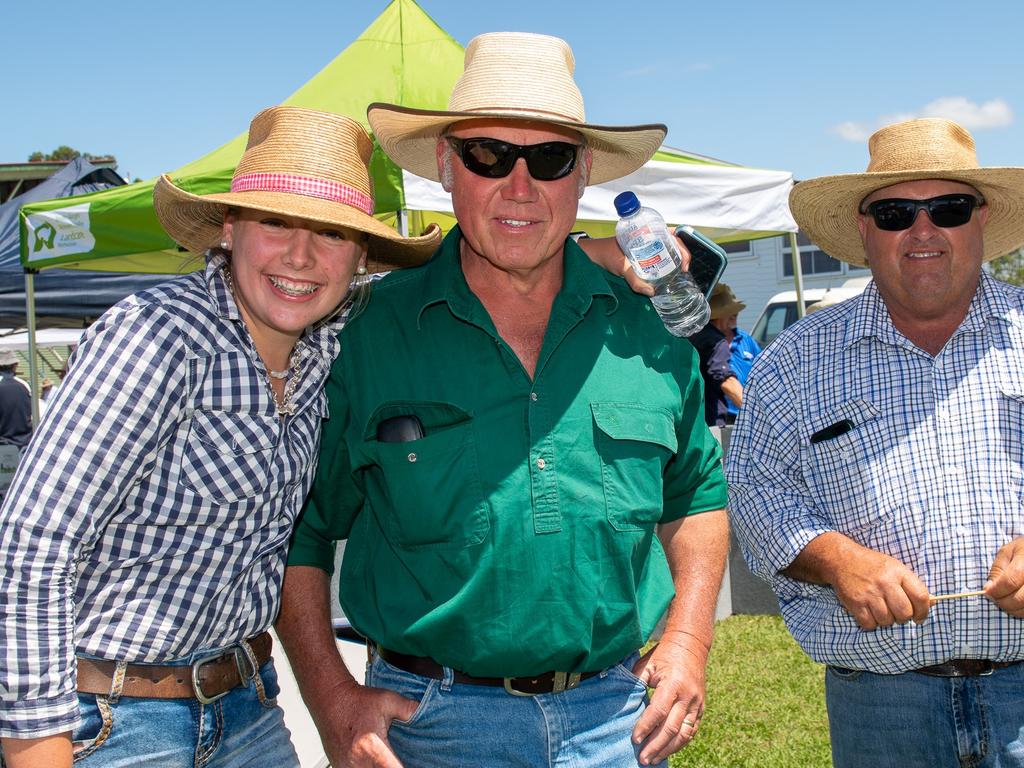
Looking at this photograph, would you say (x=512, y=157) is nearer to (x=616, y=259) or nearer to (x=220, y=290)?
(x=616, y=259)

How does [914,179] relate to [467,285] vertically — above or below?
above

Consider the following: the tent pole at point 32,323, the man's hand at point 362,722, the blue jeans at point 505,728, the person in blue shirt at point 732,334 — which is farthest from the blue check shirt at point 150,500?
the tent pole at point 32,323

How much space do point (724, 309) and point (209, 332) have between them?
6497 millimetres

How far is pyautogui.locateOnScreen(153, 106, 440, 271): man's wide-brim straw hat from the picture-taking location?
2.32 metres

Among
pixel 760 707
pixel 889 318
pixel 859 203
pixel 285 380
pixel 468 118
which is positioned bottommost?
pixel 760 707

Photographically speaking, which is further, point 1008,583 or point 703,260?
point 703,260

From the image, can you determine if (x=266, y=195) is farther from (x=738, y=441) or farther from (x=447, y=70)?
(x=447, y=70)

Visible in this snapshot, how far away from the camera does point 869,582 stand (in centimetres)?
261

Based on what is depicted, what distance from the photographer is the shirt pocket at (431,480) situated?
226 centimetres

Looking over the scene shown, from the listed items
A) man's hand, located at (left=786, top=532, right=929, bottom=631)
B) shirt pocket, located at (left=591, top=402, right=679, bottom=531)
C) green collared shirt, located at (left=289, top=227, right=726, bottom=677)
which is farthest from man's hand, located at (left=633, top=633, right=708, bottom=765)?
man's hand, located at (left=786, top=532, right=929, bottom=631)

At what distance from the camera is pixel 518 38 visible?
2623 mm

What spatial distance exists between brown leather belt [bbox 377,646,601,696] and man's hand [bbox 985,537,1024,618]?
1.13 metres

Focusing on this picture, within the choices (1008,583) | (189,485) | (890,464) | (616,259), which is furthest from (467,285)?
(1008,583)

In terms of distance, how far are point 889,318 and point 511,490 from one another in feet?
4.81
